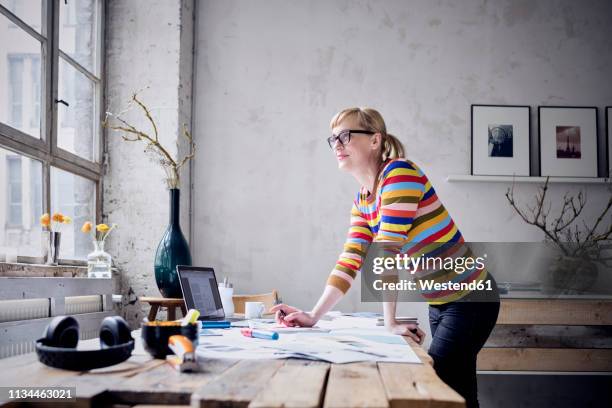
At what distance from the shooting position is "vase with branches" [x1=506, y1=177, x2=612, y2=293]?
353 centimetres

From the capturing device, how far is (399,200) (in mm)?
1748

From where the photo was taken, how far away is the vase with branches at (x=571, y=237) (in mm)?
3531

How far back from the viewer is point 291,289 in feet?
12.8

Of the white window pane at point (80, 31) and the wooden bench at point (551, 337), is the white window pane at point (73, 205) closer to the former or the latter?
the white window pane at point (80, 31)

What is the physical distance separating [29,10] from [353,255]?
2047 millimetres

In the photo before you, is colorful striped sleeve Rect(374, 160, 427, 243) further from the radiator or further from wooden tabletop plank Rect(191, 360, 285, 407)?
the radiator

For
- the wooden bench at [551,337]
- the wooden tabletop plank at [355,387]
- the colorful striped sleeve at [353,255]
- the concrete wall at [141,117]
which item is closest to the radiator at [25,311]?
the concrete wall at [141,117]

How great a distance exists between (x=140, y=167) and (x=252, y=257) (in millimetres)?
893

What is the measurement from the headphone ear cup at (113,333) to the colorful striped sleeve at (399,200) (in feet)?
2.66

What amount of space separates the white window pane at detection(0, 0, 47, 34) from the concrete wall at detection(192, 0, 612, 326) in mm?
1169

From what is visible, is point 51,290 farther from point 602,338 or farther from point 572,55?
point 572,55

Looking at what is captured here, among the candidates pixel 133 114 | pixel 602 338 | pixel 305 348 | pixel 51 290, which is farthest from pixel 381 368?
pixel 133 114

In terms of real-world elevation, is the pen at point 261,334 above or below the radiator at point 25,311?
above

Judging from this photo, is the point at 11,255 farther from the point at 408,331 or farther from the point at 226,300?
the point at 408,331
